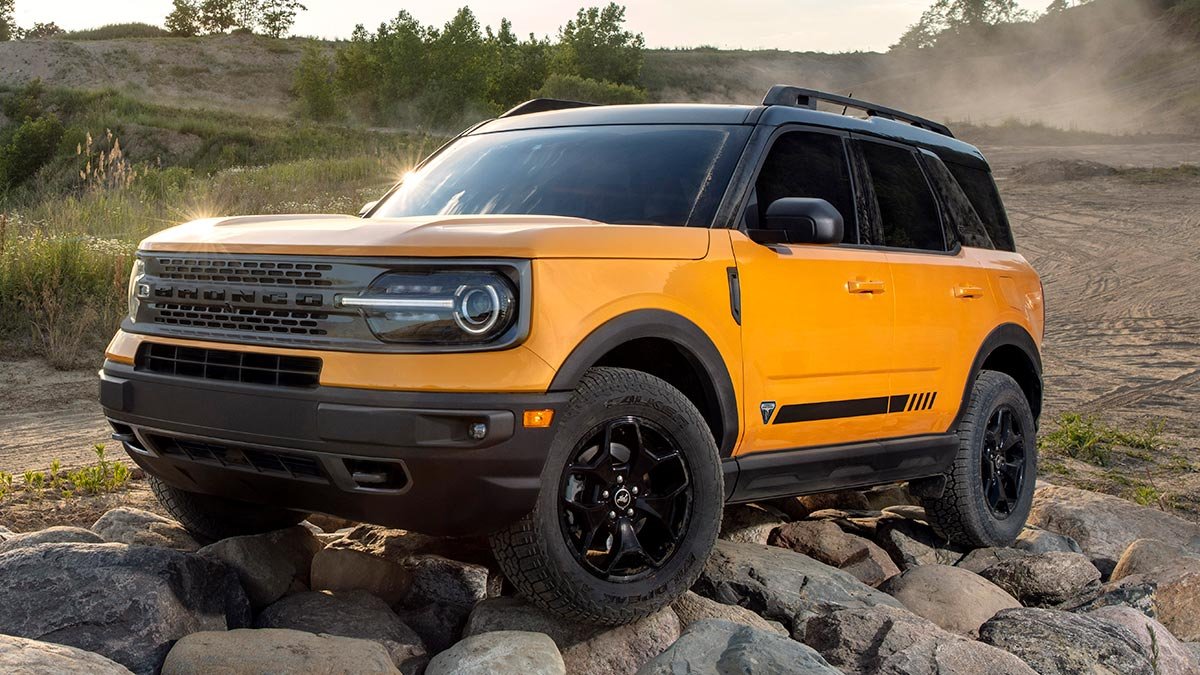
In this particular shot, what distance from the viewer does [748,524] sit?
6398 mm

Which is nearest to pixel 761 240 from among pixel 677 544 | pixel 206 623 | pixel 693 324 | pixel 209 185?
pixel 693 324

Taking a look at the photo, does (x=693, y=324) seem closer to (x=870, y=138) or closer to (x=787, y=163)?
(x=787, y=163)

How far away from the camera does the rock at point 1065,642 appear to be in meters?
5.00

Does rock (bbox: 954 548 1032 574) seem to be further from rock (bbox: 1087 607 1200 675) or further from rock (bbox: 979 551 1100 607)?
rock (bbox: 1087 607 1200 675)

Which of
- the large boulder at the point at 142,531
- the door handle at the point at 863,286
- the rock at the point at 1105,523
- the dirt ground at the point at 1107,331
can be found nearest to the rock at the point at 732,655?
the door handle at the point at 863,286

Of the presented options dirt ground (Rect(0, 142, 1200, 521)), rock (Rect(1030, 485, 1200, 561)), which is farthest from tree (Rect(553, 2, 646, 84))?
rock (Rect(1030, 485, 1200, 561))

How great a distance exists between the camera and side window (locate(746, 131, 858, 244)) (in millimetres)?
5320

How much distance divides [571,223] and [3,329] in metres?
8.32

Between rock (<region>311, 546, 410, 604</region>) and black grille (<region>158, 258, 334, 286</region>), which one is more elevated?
black grille (<region>158, 258, 334, 286</region>)

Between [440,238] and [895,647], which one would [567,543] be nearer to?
[440,238]

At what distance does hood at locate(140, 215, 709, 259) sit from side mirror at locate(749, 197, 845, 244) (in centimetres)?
31

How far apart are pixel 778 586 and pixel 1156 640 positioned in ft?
5.18

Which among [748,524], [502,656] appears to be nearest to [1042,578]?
[748,524]

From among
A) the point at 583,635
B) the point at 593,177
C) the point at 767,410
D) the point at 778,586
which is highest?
the point at 593,177
